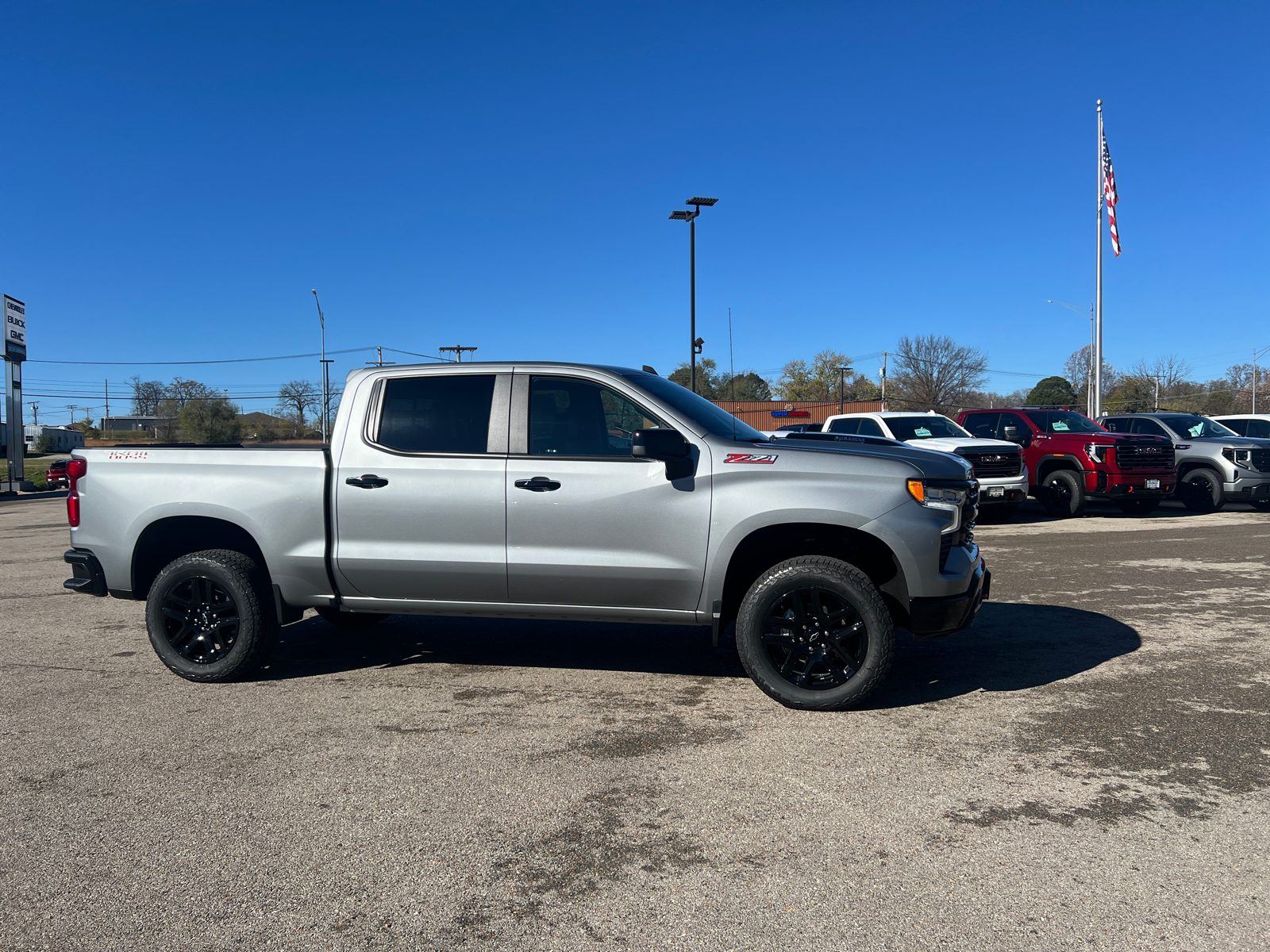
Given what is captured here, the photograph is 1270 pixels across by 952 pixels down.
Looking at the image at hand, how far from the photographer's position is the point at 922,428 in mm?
15250

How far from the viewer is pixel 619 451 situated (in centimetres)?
498

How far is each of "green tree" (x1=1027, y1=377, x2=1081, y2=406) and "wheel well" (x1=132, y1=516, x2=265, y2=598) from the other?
297 ft

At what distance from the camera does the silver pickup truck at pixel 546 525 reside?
4648mm

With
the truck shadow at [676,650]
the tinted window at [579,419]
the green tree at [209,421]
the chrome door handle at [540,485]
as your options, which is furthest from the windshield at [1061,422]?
the green tree at [209,421]

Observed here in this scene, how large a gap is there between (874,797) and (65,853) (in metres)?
3.13

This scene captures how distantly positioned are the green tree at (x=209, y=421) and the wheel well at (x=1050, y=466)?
48.7 meters

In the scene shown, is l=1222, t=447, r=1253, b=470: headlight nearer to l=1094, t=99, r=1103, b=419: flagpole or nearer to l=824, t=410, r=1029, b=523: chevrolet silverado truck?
l=824, t=410, r=1029, b=523: chevrolet silverado truck

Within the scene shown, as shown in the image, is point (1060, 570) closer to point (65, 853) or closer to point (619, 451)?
point (619, 451)

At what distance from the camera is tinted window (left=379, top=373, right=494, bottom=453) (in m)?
5.16

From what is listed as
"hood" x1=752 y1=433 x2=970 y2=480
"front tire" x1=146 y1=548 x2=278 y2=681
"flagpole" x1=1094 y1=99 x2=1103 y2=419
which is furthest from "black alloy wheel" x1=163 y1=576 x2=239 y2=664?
"flagpole" x1=1094 y1=99 x2=1103 y2=419

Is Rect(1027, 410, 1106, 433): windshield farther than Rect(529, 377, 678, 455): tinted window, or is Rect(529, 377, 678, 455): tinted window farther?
Rect(1027, 410, 1106, 433): windshield

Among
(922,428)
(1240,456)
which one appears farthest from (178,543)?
(1240,456)

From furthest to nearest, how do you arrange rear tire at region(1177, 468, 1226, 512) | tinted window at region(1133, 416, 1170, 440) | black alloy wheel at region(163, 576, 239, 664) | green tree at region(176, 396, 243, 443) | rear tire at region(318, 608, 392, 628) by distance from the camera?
green tree at region(176, 396, 243, 443)
tinted window at region(1133, 416, 1170, 440)
rear tire at region(1177, 468, 1226, 512)
rear tire at region(318, 608, 392, 628)
black alloy wheel at region(163, 576, 239, 664)

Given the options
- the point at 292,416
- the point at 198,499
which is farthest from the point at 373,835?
the point at 292,416
